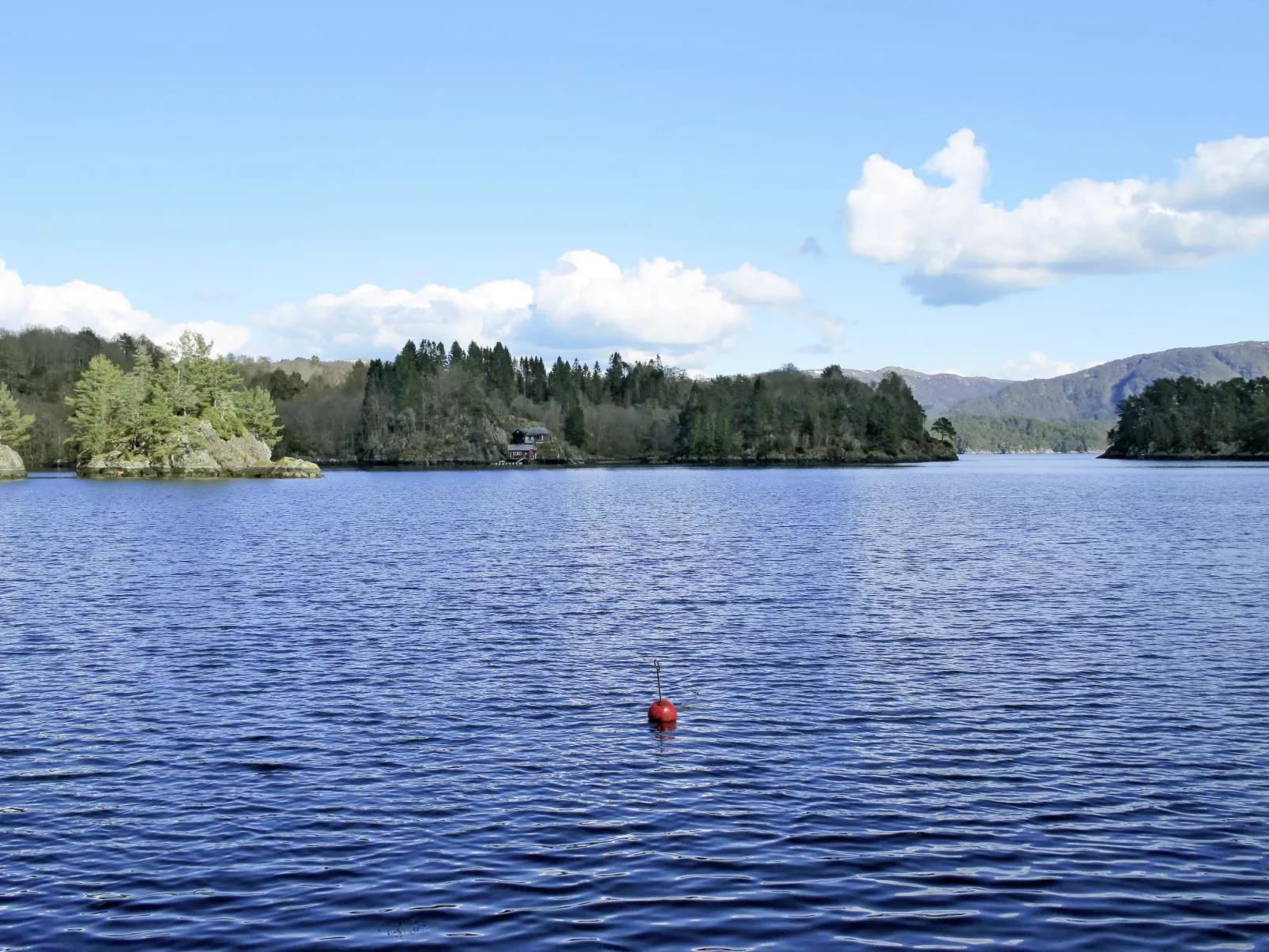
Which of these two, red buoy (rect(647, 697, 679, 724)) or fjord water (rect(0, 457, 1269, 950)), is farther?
red buoy (rect(647, 697, 679, 724))

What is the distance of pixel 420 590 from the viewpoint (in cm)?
5306

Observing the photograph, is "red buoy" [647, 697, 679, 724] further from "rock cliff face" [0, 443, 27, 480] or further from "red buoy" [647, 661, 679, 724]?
"rock cliff face" [0, 443, 27, 480]

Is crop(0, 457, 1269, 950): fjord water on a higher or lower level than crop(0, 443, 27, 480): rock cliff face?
lower

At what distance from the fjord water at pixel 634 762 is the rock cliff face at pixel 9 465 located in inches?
6245

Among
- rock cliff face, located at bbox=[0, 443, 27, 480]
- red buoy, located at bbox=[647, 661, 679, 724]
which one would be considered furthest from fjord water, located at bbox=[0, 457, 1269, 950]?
rock cliff face, located at bbox=[0, 443, 27, 480]

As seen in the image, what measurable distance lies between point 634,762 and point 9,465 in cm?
20671

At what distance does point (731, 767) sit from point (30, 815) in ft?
47.1

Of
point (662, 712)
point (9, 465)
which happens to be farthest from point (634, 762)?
point (9, 465)

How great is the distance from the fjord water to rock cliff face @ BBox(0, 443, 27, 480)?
159 m

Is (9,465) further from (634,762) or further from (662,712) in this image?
(634,762)

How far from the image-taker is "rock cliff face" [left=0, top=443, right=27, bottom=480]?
7574 inches

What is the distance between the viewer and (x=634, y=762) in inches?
940

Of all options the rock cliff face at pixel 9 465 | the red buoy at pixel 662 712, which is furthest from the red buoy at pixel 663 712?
the rock cliff face at pixel 9 465

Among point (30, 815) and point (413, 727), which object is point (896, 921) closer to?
point (413, 727)
